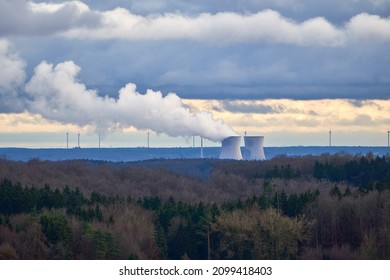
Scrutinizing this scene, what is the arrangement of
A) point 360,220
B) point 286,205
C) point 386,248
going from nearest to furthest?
1. point 386,248
2. point 360,220
3. point 286,205

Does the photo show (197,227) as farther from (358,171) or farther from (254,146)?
(254,146)

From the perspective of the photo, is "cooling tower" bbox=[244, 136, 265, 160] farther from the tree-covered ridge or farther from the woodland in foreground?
the woodland in foreground

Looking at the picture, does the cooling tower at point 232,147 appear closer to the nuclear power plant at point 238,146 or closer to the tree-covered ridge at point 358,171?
the nuclear power plant at point 238,146

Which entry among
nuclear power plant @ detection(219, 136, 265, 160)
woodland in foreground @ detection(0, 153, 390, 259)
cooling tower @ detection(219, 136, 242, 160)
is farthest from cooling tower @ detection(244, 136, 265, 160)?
woodland in foreground @ detection(0, 153, 390, 259)

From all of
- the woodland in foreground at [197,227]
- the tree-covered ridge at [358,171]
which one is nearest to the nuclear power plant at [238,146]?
the tree-covered ridge at [358,171]

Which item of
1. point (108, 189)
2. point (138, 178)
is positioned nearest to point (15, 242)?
point (108, 189)

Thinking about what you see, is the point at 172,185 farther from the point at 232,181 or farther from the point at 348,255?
the point at 348,255

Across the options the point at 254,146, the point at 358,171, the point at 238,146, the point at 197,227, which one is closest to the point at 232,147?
the point at 238,146

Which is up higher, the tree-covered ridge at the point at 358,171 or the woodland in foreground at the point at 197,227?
the tree-covered ridge at the point at 358,171
